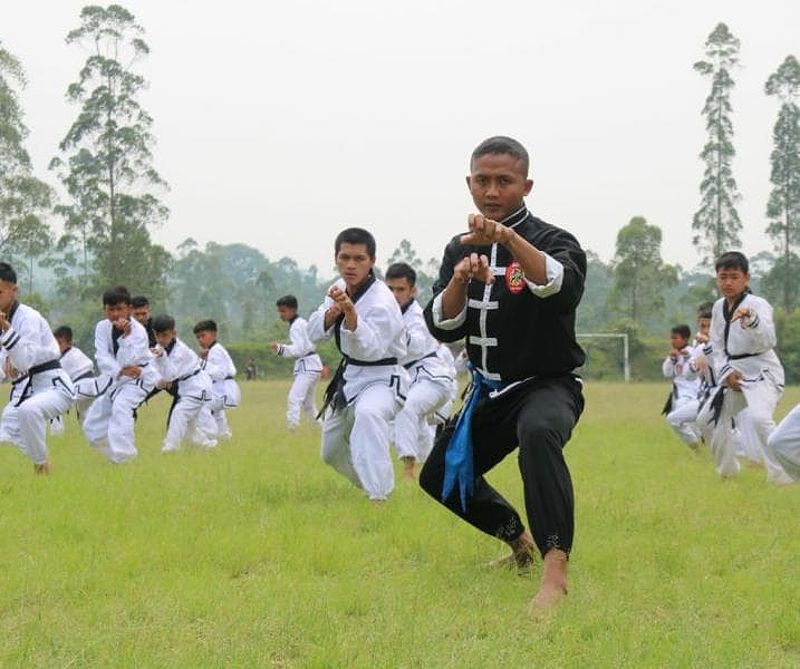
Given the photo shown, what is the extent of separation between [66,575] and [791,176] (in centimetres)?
4683

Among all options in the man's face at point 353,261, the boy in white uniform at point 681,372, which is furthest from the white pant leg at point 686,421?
the man's face at point 353,261

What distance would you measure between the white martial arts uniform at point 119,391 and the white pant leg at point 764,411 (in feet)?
18.9

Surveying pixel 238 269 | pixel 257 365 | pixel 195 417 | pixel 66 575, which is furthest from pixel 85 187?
pixel 238 269

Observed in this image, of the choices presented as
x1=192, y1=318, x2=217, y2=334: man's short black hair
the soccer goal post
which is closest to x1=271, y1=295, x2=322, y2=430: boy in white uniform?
x1=192, y1=318, x2=217, y2=334: man's short black hair

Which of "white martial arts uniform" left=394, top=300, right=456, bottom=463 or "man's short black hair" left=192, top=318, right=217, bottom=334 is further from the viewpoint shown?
"man's short black hair" left=192, top=318, right=217, bottom=334

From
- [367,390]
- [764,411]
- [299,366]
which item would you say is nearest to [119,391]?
[367,390]

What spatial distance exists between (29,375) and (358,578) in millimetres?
5158

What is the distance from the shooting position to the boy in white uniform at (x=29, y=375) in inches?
352

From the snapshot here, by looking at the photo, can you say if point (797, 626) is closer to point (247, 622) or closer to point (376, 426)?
point (247, 622)

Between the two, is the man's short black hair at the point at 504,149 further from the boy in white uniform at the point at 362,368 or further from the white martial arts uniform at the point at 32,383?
the white martial arts uniform at the point at 32,383

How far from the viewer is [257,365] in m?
55.3

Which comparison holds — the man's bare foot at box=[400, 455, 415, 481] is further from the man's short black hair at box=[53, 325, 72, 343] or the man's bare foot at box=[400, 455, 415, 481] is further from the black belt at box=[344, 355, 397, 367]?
the man's short black hair at box=[53, 325, 72, 343]

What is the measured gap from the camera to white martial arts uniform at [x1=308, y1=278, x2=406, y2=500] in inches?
295

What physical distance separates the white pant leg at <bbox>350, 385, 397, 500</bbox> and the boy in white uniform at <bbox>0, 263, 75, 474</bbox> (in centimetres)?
299
